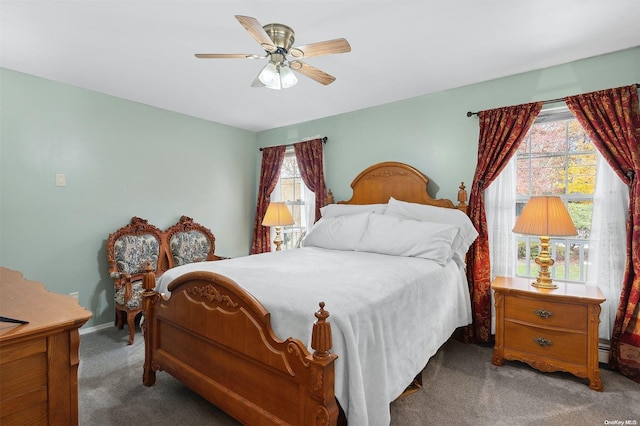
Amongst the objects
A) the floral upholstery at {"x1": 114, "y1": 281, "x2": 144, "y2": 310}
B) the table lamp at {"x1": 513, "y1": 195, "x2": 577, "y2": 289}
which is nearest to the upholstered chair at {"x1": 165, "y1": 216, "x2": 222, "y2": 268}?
the floral upholstery at {"x1": 114, "y1": 281, "x2": 144, "y2": 310}

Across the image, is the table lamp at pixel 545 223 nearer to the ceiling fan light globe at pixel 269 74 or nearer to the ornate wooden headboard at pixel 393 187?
the ornate wooden headboard at pixel 393 187

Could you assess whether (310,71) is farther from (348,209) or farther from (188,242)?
(188,242)

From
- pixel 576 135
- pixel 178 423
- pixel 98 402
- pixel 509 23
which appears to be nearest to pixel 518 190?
pixel 576 135

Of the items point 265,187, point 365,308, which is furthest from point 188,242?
point 365,308

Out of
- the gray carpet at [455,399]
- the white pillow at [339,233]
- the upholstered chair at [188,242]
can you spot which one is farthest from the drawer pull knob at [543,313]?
the upholstered chair at [188,242]

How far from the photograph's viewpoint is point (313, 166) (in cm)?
421

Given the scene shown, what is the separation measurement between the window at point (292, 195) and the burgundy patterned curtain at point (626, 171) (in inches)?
122

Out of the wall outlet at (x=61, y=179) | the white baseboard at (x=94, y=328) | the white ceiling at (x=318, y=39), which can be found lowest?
the white baseboard at (x=94, y=328)

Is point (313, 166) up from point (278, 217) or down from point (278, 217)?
up

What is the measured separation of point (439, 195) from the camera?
3328mm

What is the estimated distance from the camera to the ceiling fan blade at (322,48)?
180 centimetres

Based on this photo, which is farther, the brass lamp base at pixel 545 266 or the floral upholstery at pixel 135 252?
the floral upholstery at pixel 135 252

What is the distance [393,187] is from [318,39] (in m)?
1.75

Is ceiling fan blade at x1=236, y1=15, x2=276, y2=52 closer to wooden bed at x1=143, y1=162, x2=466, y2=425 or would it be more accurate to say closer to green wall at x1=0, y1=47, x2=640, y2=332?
wooden bed at x1=143, y1=162, x2=466, y2=425
